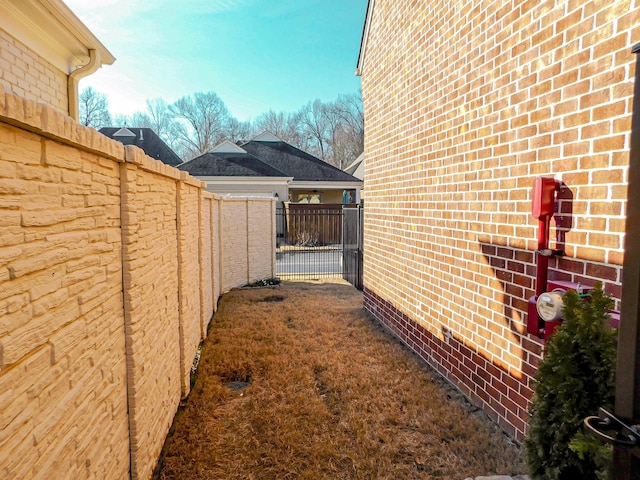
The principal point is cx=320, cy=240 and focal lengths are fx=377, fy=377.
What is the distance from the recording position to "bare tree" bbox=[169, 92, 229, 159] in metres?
37.5

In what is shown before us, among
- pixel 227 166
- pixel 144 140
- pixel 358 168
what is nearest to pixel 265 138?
pixel 227 166

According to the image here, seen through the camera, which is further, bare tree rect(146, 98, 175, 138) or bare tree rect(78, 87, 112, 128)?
bare tree rect(146, 98, 175, 138)

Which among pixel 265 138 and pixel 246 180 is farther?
pixel 265 138

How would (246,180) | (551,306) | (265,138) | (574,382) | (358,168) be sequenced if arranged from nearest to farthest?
1. (574,382)
2. (551,306)
3. (246,180)
4. (265,138)
5. (358,168)

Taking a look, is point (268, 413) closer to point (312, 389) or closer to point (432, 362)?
point (312, 389)

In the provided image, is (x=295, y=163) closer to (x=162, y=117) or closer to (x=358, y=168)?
(x=358, y=168)

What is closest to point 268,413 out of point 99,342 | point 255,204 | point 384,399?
point 384,399

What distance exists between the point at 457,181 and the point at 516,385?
6.44 ft

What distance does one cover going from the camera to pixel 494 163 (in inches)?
129

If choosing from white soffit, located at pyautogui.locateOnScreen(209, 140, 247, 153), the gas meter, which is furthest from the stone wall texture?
white soffit, located at pyautogui.locateOnScreen(209, 140, 247, 153)

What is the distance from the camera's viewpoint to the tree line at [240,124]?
1447 inches

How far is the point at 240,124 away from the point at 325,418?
125 feet

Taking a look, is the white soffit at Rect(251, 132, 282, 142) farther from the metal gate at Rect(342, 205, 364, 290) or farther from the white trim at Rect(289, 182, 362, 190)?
the metal gate at Rect(342, 205, 364, 290)

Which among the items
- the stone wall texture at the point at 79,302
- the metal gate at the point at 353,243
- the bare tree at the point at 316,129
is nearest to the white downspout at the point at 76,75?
the stone wall texture at the point at 79,302
